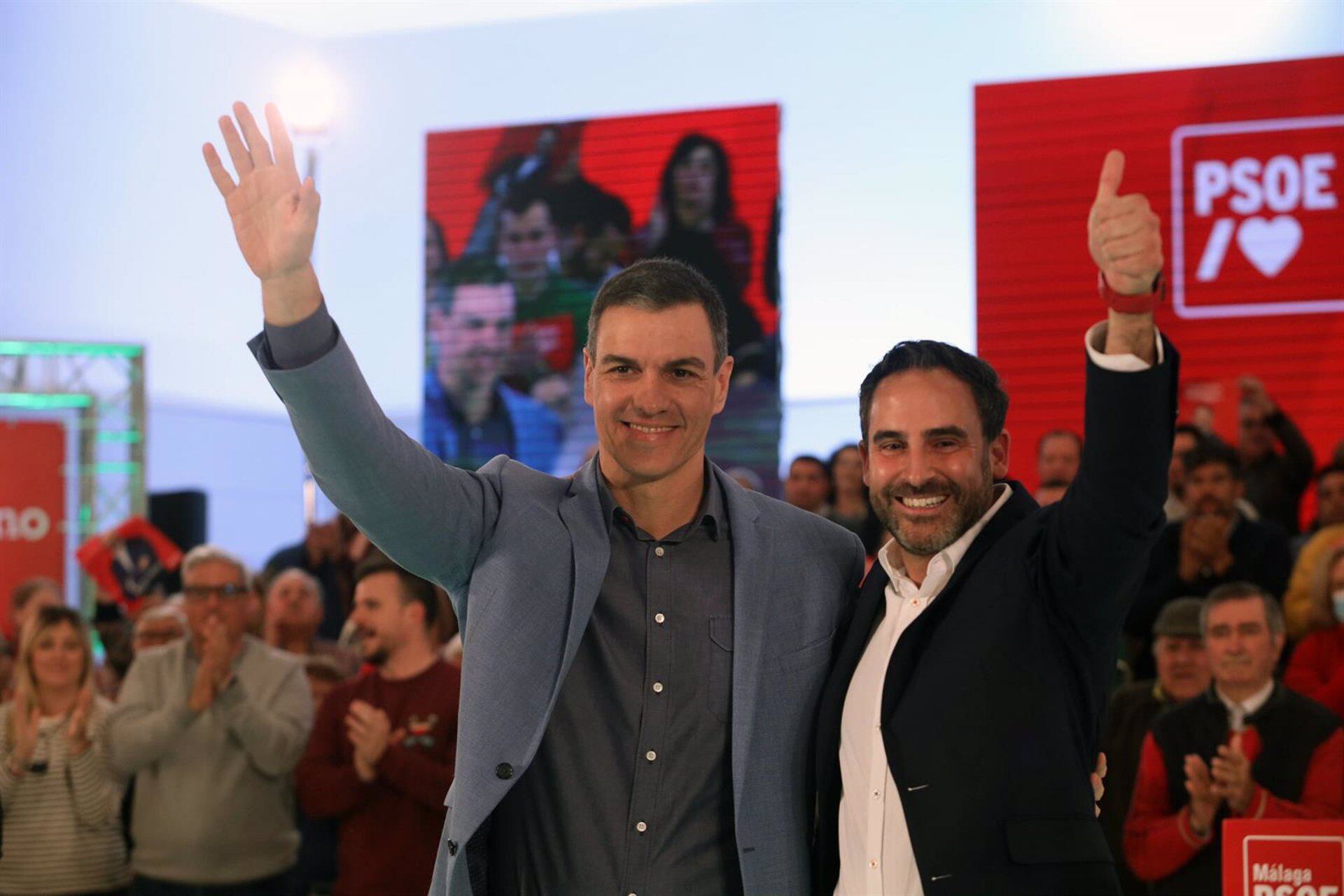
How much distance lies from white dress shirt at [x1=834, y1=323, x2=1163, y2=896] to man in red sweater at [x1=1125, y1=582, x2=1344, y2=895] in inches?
83.6

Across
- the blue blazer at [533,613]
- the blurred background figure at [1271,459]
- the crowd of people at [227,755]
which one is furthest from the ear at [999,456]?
the blurred background figure at [1271,459]

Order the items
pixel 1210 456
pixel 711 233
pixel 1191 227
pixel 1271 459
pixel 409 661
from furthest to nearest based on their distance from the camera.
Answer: pixel 711 233 → pixel 1191 227 → pixel 1271 459 → pixel 1210 456 → pixel 409 661

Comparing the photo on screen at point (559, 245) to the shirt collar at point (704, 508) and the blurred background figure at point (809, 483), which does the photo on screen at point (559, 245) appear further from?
the shirt collar at point (704, 508)

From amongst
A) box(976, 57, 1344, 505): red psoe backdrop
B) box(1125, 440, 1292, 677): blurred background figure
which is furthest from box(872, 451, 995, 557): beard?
box(976, 57, 1344, 505): red psoe backdrop

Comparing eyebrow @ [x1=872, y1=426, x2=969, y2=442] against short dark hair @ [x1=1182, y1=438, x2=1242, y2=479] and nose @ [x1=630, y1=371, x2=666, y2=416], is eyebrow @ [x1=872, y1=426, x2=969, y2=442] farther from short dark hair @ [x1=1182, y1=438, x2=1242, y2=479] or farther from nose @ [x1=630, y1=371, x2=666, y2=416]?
short dark hair @ [x1=1182, y1=438, x2=1242, y2=479]

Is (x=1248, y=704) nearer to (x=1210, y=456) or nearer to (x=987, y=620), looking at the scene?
(x=1210, y=456)

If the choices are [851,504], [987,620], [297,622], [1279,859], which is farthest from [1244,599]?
[297,622]

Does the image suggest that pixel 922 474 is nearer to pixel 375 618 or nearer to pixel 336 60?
pixel 375 618

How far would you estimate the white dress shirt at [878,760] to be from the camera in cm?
229

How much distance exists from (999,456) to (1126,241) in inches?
21.7

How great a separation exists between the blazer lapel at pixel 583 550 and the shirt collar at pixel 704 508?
0.04ft

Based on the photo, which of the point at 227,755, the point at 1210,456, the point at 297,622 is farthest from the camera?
the point at 297,622

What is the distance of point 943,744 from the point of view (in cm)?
226

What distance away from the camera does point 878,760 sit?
7.62 feet
